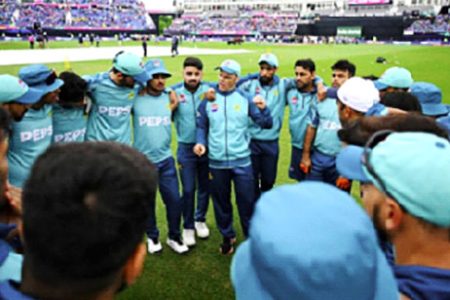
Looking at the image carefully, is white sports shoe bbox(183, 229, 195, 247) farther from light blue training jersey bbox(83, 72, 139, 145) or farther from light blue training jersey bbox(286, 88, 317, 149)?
light blue training jersey bbox(286, 88, 317, 149)

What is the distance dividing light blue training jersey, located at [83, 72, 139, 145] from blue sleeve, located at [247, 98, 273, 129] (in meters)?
1.39

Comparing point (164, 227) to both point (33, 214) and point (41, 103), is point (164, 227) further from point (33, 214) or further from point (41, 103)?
point (33, 214)

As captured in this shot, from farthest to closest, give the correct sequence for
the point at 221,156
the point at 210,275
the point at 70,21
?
the point at 70,21 < the point at 221,156 < the point at 210,275

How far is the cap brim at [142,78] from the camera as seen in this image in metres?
4.49

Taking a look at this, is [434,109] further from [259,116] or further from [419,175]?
[419,175]

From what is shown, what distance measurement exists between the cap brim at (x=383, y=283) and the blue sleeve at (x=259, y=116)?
3635mm

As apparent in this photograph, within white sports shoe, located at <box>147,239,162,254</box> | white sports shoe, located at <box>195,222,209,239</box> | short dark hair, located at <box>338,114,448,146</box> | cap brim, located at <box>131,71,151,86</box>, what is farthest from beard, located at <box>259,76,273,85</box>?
short dark hair, located at <box>338,114,448,146</box>

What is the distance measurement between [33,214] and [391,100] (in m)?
3.74

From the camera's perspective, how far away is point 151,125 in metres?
4.62

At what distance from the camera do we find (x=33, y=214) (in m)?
Answer: 1.13

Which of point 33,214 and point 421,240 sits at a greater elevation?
point 33,214

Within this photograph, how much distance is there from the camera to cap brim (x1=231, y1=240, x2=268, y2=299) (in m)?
1.11

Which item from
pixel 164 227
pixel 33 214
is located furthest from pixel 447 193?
pixel 164 227

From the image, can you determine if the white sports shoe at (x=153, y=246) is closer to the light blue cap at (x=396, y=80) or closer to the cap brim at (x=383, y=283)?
the light blue cap at (x=396, y=80)
